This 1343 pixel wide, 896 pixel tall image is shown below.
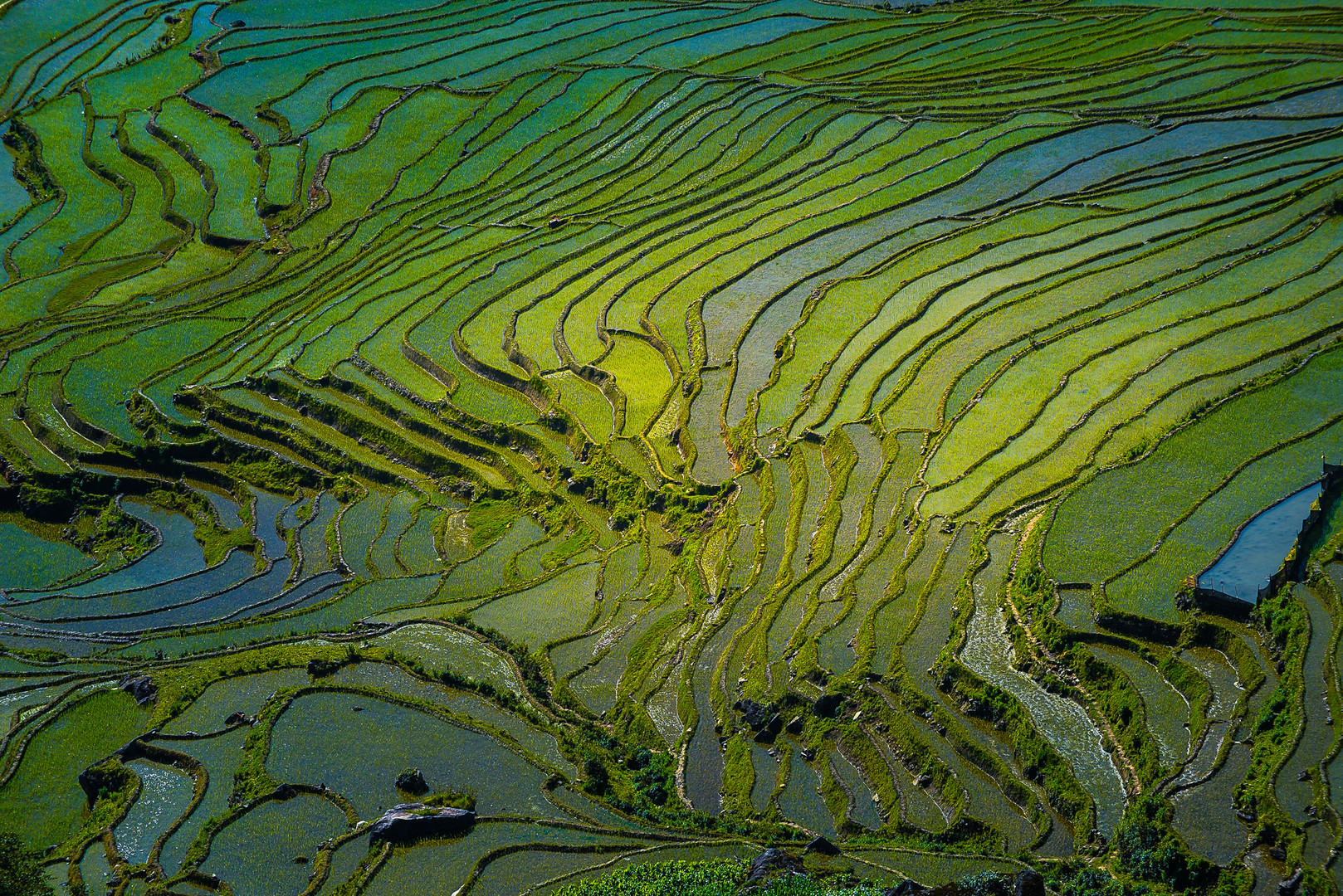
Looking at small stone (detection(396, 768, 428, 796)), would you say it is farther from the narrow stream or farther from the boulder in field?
the narrow stream

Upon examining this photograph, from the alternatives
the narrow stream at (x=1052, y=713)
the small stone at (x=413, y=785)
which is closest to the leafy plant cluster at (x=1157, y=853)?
the narrow stream at (x=1052, y=713)

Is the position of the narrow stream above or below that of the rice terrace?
below

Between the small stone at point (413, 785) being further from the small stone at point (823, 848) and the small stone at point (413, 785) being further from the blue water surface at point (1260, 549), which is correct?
the blue water surface at point (1260, 549)

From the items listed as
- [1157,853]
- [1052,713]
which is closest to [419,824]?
[1052,713]

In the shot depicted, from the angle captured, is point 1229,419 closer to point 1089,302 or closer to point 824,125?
point 1089,302

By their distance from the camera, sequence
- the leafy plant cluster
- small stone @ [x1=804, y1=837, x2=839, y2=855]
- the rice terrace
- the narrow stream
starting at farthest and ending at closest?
the rice terrace
the narrow stream
small stone @ [x1=804, y1=837, x2=839, y2=855]
the leafy plant cluster

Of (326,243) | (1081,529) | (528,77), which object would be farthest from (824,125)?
(1081,529)

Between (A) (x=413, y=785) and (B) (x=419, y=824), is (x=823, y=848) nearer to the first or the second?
(B) (x=419, y=824)

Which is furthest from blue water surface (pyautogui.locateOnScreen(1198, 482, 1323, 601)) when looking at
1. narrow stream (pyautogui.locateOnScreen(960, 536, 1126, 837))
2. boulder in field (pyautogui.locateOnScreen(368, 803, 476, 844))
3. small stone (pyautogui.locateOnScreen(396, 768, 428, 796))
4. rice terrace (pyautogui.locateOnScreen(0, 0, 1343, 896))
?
small stone (pyautogui.locateOnScreen(396, 768, 428, 796))
